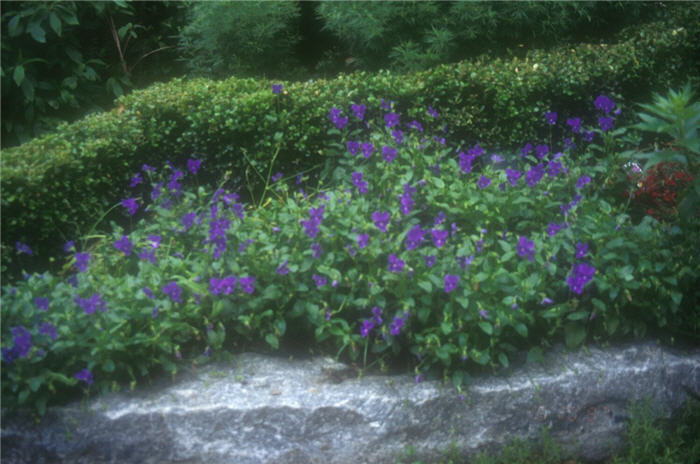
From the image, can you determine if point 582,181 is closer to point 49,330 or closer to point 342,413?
point 342,413

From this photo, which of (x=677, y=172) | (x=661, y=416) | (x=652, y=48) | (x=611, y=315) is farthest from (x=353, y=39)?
(x=661, y=416)

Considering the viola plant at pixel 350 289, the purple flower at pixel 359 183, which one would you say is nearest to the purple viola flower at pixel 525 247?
the viola plant at pixel 350 289

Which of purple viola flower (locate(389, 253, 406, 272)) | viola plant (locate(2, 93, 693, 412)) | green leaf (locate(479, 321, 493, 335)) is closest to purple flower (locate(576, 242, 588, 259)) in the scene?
viola plant (locate(2, 93, 693, 412))

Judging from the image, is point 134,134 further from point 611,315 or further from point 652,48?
point 652,48

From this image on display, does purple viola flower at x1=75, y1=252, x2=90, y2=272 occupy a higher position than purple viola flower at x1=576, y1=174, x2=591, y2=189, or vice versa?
purple viola flower at x1=75, y1=252, x2=90, y2=272

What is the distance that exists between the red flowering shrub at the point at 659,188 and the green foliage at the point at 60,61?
14.7 ft

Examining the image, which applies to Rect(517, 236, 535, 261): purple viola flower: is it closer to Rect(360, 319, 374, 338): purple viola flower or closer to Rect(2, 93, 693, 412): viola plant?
Rect(2, 93, 693, 412): viola plant

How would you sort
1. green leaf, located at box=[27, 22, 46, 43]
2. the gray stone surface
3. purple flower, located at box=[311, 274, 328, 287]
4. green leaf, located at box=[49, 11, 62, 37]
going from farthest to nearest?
green leaf, located at box=[49, 11, 62, 37] → green leaf, located at box=[27, 22, 46, 43] → purple flower, located at box=[311, 274, 328, 287] → the gray stone surface

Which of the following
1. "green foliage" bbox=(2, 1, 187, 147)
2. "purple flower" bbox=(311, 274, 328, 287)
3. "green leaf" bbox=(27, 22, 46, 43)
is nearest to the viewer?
"purple flower" bbox=(311, 274, 328, 287)

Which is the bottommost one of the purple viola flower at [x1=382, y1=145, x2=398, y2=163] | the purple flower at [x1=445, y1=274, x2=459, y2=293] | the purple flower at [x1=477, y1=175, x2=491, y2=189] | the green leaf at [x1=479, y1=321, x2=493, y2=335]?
the green leaf at [x1=479, y1=321, x2=493, y2=335]

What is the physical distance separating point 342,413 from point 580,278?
50.8 inches

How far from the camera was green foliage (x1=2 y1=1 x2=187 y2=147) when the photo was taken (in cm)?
552

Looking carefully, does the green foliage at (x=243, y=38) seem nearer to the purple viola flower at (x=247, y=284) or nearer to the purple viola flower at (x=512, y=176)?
the purple viola flower at (x=512, y=176)

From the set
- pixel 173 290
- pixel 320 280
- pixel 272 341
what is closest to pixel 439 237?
pixel 320 280
